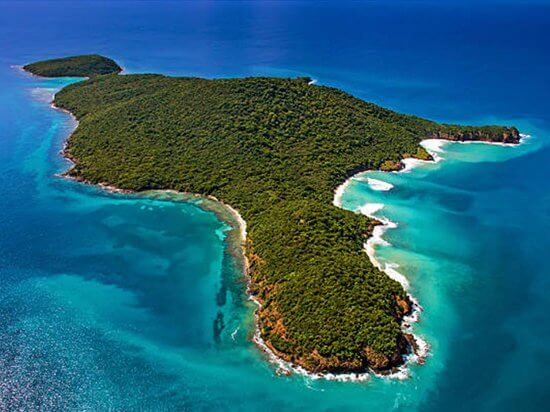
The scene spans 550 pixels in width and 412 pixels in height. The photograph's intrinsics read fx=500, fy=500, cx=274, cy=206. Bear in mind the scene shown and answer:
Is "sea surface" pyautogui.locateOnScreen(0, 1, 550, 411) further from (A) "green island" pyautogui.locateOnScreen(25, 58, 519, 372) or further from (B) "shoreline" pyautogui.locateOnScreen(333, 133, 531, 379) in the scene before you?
(A) "green island" pyautogui.locateOnScreen(25, 58, 519, 372)

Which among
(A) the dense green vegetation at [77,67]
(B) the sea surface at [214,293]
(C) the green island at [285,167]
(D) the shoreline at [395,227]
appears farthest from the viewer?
(A) the dense green vegetation at [77,67]

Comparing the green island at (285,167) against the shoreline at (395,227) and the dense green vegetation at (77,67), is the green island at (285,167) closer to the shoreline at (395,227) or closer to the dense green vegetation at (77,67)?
the shoreline at (395,227)

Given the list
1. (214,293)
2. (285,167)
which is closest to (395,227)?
(285,167)

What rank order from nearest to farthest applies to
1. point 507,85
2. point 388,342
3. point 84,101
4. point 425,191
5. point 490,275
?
point 388,342 → point 490,275 → point 425,191 → point 84,101 → point 507,85

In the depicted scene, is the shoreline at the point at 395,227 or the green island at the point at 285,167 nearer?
the shoreline at the point at 395,227

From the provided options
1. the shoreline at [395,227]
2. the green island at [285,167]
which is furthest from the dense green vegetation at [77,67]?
the shoreline at [395,227]

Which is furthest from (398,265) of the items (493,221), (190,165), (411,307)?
(190,165)

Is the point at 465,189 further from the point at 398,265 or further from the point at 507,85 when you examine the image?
the point at 507,85
